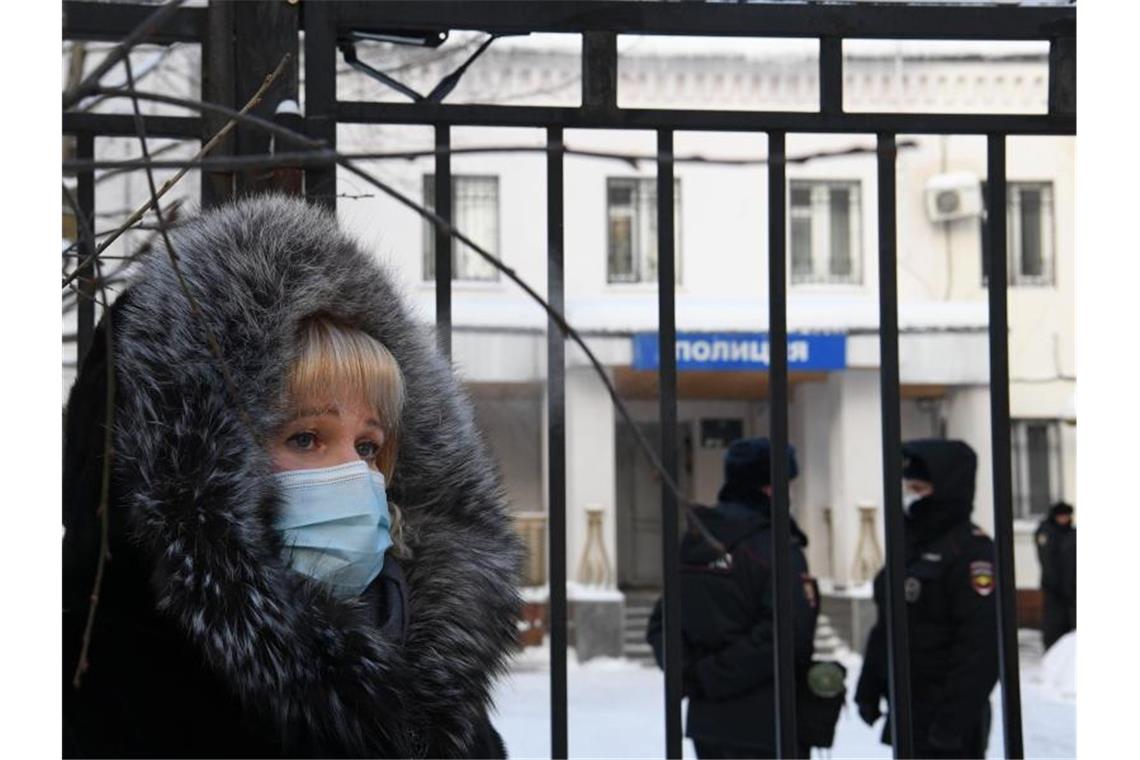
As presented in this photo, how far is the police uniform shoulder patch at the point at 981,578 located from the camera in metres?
5.43

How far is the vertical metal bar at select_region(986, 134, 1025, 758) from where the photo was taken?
2676 mm

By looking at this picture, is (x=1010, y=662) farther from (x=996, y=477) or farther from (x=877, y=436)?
(x=877, y=436)

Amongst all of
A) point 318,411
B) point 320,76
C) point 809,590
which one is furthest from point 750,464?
point 318,411

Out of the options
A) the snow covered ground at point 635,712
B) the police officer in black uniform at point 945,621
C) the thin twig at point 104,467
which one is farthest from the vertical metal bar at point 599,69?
the snow covered ground at point 635,712

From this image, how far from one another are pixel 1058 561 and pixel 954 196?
5314 millimetres

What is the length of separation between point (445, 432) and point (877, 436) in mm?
14236

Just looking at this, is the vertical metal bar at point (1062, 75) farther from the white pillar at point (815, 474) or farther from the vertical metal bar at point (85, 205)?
the white pillar at point (815, 474)

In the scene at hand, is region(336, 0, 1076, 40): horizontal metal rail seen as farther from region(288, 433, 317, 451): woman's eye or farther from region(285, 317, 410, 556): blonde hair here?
region(288, 433, 317, 451): woman's eye

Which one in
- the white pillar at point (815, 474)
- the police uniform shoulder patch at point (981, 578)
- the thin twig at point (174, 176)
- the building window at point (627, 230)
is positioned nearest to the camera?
the thin twig at point (174, 176)

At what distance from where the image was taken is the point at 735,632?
16.6ft

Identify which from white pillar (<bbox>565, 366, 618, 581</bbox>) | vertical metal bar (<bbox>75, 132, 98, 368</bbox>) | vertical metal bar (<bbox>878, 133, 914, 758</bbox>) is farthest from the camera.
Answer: white pillar (<bbox>565, 366, 618, 581</bbox>)

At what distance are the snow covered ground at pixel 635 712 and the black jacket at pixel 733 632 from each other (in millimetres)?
1322

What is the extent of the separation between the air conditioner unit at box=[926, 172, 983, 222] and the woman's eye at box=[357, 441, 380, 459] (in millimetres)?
14176

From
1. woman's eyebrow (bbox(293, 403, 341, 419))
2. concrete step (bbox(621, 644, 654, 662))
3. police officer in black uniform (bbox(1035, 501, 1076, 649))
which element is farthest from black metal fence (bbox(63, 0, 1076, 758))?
concrete step (bbox(621, 644, 654, 662))
